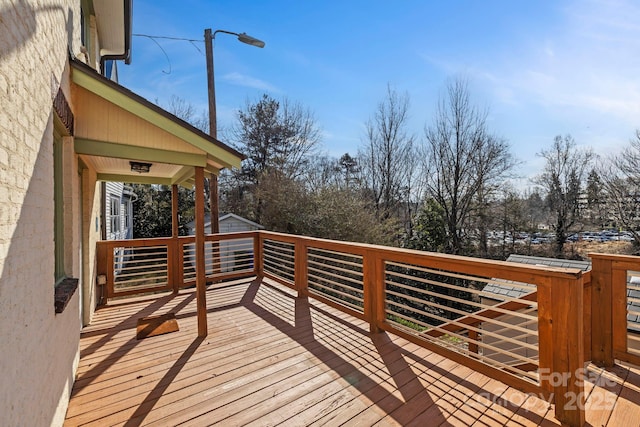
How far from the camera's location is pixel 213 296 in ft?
17.2

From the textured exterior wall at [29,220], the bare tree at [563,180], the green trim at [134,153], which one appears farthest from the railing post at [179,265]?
the bare tree at [563,180]

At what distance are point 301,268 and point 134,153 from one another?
290 cm

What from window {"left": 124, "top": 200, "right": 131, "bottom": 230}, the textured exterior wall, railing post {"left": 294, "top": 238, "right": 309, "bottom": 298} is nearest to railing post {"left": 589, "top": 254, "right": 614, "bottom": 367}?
railing post {"left": 294, "top": 238, "right": 309, "bottom": 298}

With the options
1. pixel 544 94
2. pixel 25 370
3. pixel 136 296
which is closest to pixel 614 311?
pixel 25 370

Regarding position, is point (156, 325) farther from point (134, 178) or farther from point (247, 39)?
point (247, 39)

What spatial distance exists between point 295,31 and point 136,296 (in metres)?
8.56

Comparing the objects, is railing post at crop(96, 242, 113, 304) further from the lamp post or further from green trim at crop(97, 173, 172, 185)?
the lamp post

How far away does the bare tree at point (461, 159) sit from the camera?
15.0 metres

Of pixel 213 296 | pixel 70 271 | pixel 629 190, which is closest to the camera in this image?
pixel 70 271

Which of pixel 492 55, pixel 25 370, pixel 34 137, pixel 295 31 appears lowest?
pixel 25 370

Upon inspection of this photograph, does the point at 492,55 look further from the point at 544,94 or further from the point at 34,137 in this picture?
the point at 34,137

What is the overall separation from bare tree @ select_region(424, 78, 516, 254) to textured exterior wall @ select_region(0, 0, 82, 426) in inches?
611

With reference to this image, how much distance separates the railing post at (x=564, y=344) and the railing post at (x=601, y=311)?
78cm

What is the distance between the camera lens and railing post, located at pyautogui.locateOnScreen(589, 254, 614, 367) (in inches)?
102
